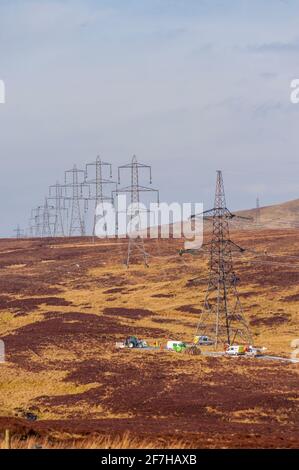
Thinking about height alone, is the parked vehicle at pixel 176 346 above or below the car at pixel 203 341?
above

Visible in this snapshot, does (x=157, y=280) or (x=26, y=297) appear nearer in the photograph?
(x=26, y=297)

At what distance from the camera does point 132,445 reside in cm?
2275

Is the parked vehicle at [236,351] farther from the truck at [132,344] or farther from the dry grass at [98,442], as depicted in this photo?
the dry grass at [98,442]

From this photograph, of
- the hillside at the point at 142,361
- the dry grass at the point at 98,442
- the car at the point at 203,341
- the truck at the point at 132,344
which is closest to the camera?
the dry grass at the point at 98,442

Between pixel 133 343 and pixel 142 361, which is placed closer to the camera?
pixel 142 361

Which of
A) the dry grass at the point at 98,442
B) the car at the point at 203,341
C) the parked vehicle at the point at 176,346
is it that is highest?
the dry grass at the point at 98,442

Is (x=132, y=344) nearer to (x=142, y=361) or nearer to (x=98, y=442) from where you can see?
(x=142, y=361)

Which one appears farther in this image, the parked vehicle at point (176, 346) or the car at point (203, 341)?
the car at point (203, 341)

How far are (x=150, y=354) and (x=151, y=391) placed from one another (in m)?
12.6

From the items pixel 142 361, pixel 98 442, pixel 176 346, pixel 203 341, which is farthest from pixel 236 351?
pixel 98 442

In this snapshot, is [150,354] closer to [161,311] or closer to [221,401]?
[221,401]

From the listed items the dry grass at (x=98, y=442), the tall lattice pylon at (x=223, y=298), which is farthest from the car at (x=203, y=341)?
the dry grass at (x=98, y=442)

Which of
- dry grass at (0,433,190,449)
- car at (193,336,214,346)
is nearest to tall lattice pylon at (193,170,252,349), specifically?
car at (193,336,214,346)
